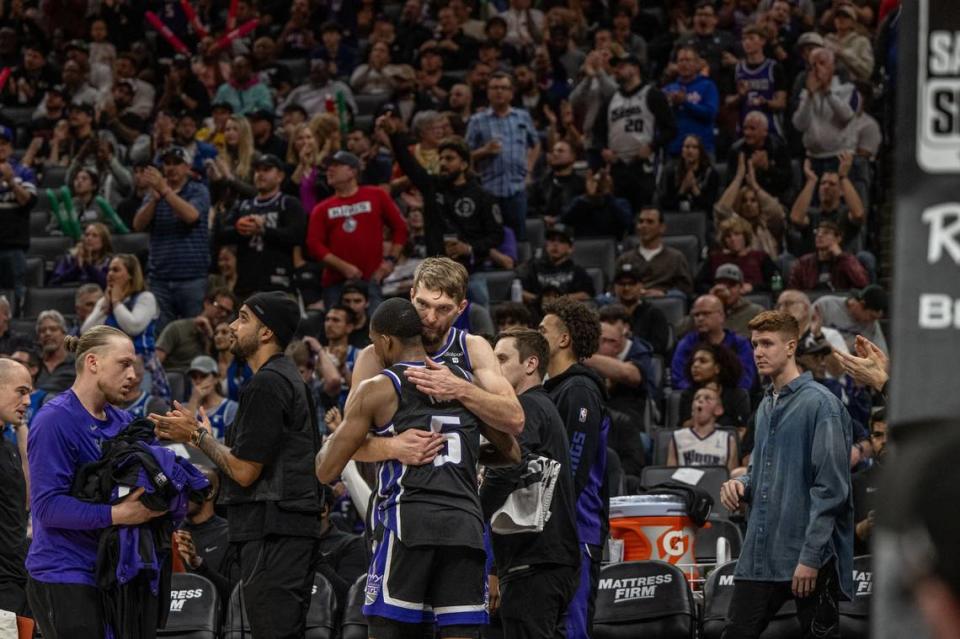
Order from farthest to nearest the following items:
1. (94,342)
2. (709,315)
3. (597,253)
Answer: (597,253)
(709,315)
(94,342)

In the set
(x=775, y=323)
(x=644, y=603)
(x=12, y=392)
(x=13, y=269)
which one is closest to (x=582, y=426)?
(x=775, y=323)

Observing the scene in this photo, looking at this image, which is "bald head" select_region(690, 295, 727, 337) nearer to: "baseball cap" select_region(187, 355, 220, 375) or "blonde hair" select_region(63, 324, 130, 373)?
"baseball cap" select_region(187, 355, 220, 375)

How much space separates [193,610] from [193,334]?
4540mm

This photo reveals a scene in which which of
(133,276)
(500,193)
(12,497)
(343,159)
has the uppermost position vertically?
(343,159)

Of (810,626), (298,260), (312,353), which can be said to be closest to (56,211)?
(298,260)

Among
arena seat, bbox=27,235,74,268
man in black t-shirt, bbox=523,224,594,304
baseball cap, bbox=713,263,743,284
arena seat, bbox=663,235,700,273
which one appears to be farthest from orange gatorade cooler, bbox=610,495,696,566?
arena seat, bbox=27,235,74,268

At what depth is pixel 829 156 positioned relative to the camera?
14492 millimetres

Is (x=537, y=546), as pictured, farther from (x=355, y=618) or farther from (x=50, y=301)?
(x=50, y=301)

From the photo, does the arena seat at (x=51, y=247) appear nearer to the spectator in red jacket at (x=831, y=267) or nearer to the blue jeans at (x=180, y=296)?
the blue jeans at (x=180, y=296)

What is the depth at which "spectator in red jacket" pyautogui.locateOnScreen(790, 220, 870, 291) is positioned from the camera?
1262cm

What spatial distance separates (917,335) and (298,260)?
11.0 metres

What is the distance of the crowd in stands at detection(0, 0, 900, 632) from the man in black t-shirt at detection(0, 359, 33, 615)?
9.81 ft

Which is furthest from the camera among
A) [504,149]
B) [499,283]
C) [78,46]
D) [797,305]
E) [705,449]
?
[78,46]

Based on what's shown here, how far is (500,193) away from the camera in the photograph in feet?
47.5
